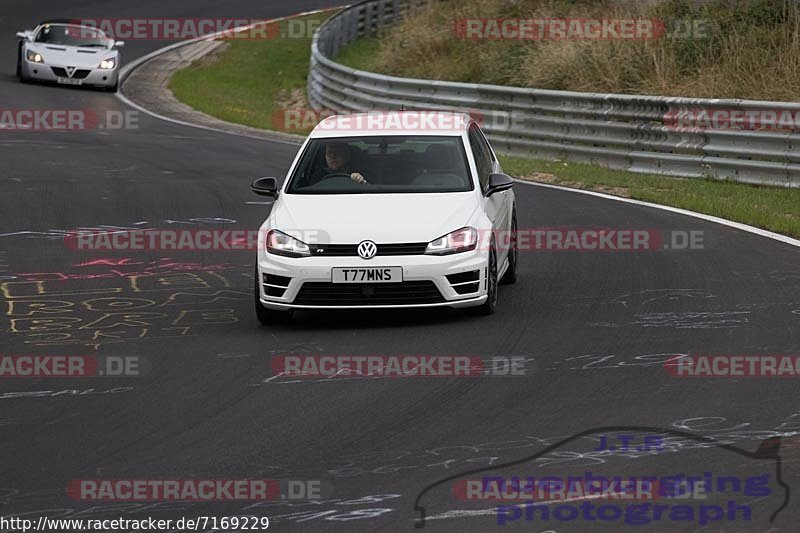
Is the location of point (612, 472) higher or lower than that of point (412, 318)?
higher

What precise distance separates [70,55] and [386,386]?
25.0m

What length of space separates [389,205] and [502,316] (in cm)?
122

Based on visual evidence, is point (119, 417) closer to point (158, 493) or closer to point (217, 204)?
point (158, 493)

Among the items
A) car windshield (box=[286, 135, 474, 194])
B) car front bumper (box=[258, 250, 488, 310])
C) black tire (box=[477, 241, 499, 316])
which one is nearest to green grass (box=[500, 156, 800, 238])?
car windshield (box=[286, 135, 474, 194])

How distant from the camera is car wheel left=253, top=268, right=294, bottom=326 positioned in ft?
35.9

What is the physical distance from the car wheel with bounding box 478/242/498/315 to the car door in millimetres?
340

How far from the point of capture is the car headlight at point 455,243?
1079 centimetres

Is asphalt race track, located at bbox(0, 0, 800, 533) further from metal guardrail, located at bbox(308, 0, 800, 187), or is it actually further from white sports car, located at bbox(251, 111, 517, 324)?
metal guardrail, located at bbox(308, 0, 800, 187)

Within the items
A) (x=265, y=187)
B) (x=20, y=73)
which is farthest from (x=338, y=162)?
(x=20, y=73)

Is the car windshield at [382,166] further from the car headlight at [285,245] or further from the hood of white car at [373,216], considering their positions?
the car headlight at [285,245]

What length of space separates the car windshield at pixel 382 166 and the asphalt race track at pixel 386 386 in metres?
1.05

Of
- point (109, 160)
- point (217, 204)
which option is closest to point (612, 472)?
point (217, 204)

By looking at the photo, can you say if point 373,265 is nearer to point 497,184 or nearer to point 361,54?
point 497,184

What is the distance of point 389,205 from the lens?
11.2 meters
